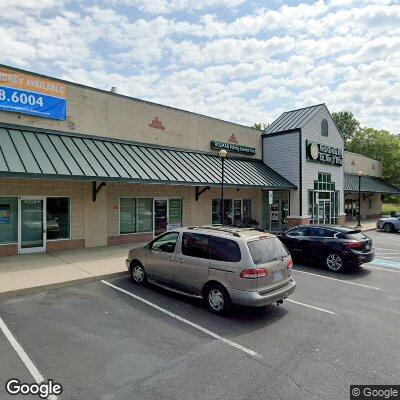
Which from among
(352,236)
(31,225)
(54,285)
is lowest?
(54,285)

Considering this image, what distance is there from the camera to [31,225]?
1270 centimetres

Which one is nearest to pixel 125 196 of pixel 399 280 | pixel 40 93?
pixel 40 93

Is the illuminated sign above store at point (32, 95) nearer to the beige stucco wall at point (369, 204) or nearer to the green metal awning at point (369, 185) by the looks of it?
the green metal awning at point (369, 185)

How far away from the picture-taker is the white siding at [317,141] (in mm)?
22312

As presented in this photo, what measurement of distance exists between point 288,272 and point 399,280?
5155 mm

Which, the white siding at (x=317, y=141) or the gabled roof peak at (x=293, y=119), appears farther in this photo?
the gabled roof peak at (x=293, y=119)

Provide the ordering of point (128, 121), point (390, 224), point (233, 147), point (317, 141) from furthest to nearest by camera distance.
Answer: point (390, 224) < point (317, 141) < point (233, 147) < point (128, 121)

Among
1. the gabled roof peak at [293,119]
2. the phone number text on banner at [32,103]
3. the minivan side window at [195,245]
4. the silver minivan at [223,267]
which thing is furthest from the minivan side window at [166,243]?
the gabled roof peak at [293,119]

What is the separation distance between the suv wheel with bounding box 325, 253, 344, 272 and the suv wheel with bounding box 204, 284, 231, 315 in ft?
20.0

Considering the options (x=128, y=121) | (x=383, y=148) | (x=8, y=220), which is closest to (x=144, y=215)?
(x=128, y=121)

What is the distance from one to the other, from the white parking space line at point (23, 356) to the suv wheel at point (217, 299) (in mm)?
3518

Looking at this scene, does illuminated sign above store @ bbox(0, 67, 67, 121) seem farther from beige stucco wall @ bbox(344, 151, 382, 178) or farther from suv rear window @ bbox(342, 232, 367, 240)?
beige stucco wall @ bbox(344, 151, 382, 178)

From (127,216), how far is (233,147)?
29.4 feet

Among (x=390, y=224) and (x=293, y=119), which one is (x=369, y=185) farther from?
(x=293, y=119)
